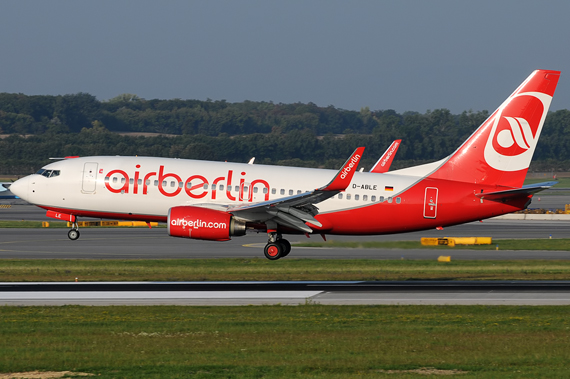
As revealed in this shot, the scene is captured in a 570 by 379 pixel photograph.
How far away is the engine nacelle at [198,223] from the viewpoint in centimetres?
3581

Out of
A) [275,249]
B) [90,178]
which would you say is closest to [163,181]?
[90,178]

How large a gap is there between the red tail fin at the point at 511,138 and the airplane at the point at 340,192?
49 millimetres

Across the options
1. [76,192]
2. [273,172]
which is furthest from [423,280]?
[76,192]

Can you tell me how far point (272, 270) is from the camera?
41875mm

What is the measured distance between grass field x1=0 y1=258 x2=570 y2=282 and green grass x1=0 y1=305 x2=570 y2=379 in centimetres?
1194

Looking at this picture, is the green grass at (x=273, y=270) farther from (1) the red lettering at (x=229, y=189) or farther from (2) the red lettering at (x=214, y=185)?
(2) the red lettering at (x=214, y=185)

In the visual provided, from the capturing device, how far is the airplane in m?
37.7

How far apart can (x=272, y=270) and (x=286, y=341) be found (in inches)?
846

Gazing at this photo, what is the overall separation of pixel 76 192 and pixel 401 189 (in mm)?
16278

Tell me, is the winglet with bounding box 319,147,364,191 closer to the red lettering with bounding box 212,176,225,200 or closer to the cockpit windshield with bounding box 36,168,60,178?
the red lettering with bounding box 212,176,225,200

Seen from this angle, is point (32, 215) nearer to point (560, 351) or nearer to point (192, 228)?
point (192, 228)

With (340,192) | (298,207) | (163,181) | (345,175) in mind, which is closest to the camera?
(345,175)

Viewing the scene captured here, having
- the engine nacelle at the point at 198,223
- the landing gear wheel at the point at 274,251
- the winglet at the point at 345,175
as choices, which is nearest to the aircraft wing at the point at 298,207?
the winglet at the point at 345,175

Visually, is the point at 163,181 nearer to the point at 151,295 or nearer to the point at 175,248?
the point at 151,295
